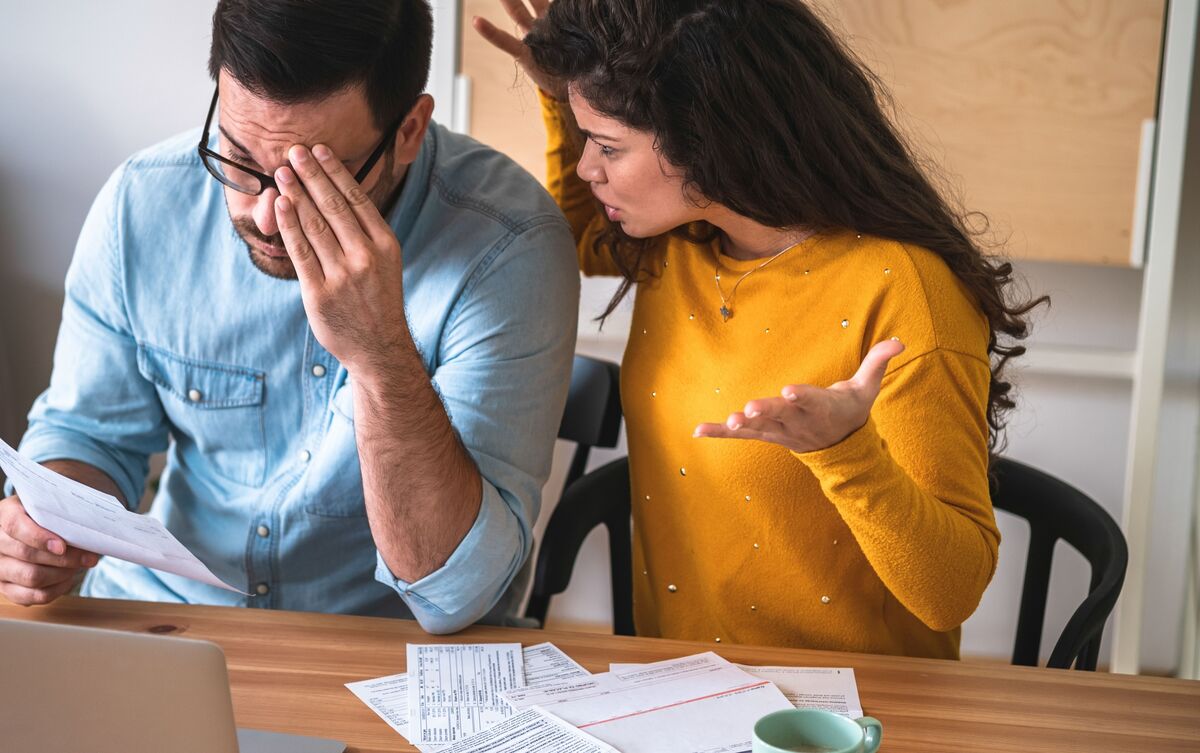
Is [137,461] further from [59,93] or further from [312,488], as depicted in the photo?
[59,93]

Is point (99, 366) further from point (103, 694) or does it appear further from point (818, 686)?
point (818, 686)

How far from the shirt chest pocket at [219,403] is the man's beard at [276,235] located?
13cm

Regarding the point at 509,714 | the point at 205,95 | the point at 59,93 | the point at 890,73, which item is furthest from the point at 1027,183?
the point at 59,93

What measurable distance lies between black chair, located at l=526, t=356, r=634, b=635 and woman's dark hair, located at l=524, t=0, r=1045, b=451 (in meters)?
0.39

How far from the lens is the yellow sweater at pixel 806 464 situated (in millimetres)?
1163

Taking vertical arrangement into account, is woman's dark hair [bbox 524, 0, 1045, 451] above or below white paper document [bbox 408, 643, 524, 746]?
above

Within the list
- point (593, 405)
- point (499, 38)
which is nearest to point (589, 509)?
point (593, 405)

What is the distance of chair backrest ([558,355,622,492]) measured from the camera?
1553 millimetres

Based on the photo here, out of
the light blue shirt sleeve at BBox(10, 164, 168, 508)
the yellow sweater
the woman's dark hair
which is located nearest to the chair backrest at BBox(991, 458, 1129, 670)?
the yellow sweater

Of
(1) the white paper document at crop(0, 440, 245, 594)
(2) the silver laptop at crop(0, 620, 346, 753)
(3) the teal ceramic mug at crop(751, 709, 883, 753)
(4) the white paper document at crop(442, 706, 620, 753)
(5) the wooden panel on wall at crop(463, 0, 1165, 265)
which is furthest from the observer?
(5) the wooden panel on wall at crop(463, 0, 1165, 265)

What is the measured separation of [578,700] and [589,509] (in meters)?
0.47

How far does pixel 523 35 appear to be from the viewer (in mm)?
1423

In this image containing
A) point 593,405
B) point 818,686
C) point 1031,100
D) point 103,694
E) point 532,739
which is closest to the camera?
point 103,694

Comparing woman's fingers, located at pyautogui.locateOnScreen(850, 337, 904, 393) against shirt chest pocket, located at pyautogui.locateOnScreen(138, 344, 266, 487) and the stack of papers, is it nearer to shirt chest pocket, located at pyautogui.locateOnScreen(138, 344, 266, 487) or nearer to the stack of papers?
the stack of papers
